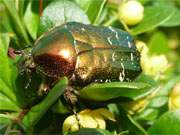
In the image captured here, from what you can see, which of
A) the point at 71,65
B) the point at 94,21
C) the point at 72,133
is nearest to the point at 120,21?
the point at 94,21

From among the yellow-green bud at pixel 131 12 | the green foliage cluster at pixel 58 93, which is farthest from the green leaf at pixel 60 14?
the yellow-green bud at pixel 131 12

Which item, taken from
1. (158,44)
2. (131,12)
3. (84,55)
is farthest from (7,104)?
(158,44)

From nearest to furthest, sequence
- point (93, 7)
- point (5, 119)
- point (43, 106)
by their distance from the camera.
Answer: point (43, 106) < point (5, 119) < point (93, 7)

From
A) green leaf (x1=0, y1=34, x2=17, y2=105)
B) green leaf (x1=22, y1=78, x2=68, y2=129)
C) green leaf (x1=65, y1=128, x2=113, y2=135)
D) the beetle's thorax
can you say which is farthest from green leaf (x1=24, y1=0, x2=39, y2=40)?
green leaf (x1=65, y1=128, x2=113, y2=135)

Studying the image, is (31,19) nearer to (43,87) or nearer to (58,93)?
(43,87)

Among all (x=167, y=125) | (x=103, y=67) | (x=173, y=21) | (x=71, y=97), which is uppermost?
(x=173, y=21)

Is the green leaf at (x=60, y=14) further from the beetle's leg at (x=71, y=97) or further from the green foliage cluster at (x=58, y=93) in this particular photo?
the beetle's leg at (x=71, y=97)

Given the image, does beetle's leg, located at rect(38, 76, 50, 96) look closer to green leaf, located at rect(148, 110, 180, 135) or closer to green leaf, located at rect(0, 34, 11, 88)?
green leaf, located at rect(0, 34, 11, 88)
